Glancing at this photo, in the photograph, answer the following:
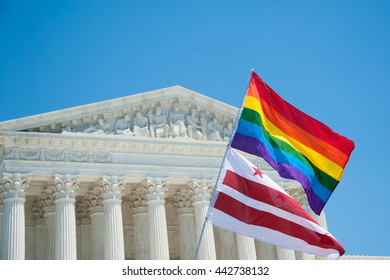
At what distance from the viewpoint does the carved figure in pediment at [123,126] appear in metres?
34.6

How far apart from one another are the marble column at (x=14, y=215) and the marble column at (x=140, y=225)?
24.8ft

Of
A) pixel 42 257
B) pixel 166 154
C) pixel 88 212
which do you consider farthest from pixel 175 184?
pixel 42 257

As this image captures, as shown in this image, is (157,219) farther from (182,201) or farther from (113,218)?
(182,201)

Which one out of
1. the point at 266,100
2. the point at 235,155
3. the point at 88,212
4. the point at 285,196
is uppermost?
the point at 88,212

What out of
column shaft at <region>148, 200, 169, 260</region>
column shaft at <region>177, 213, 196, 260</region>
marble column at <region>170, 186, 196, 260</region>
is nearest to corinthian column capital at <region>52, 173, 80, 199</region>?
column shaft at <region>148, 200, 169, 260</region>

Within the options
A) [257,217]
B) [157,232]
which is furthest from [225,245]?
[257,217]

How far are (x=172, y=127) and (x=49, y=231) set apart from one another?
9623 mm

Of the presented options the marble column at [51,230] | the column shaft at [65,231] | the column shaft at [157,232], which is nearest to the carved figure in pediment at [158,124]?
the column shaft at [157,232]

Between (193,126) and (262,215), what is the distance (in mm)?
21370

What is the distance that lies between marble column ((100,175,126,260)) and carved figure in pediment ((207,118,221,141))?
6.79m

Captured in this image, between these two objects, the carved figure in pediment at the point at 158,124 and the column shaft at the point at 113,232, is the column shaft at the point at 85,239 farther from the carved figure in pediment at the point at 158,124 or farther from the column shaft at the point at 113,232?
the carved figure in pediment at the point at 158,124

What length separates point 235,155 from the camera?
16156mm

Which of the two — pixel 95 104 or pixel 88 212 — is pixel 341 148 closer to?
pixel 95 104
